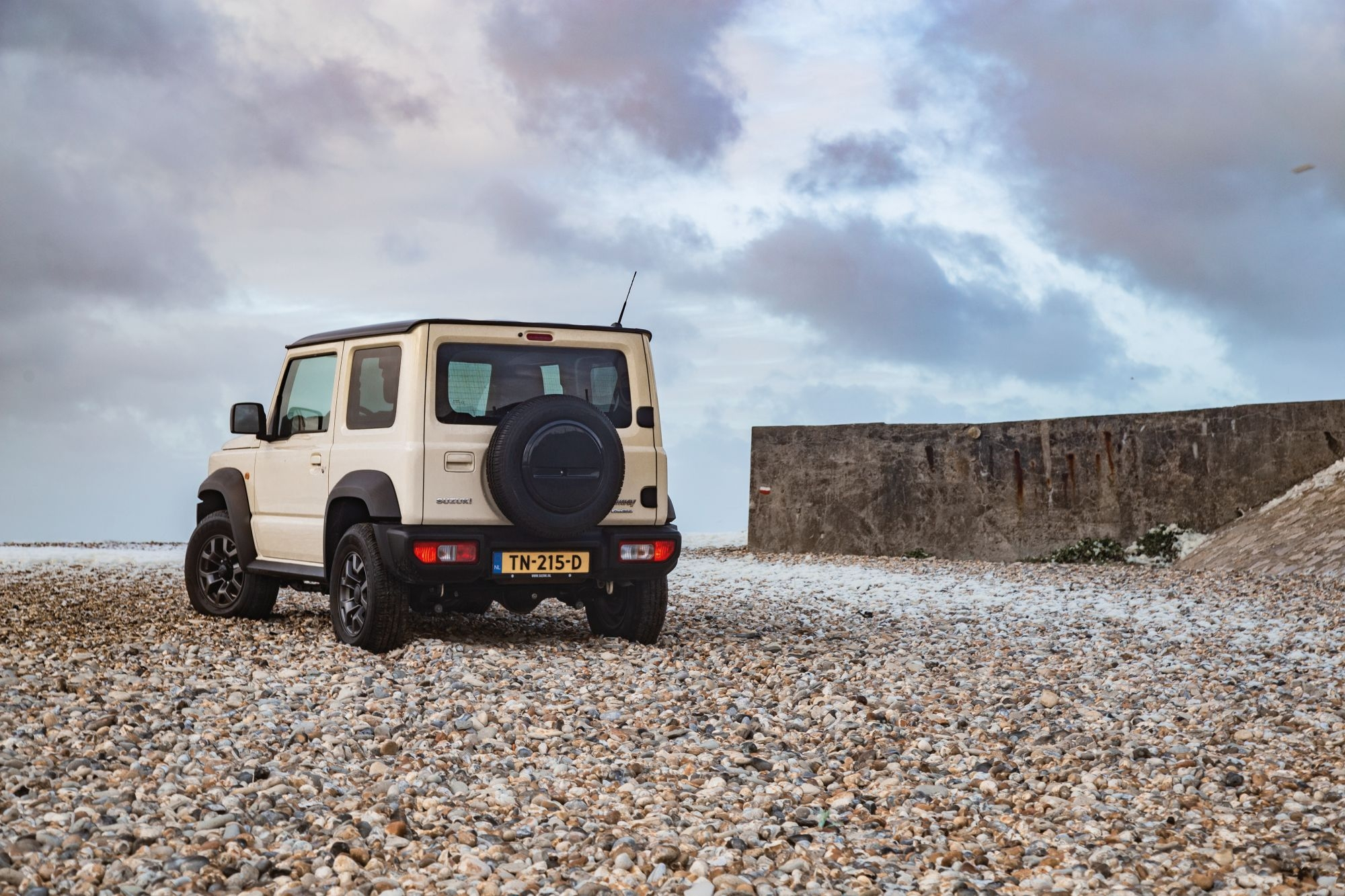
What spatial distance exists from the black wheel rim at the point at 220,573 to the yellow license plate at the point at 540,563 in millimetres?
3292

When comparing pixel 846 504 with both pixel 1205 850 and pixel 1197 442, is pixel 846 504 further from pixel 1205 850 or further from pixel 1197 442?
pixel 1205 850

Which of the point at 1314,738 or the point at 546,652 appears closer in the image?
the point at 1314,738

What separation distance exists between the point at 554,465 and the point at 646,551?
3.09 ft

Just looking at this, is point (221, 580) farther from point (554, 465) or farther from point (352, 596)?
point (554, 465)

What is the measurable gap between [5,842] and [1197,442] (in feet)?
48.4

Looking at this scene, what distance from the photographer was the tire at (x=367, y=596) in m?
7.52

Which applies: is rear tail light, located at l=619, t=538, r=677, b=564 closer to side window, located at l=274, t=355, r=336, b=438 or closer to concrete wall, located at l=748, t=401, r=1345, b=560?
side window, located at l=274, t=355, r=336, b=438

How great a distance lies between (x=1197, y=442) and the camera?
1571 centimetres

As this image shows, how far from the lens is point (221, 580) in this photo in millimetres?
9906

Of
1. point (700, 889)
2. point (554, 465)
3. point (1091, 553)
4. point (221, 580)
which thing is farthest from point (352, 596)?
point (1091, 553)

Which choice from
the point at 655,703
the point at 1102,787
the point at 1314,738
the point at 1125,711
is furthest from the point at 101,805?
the point at 1314,738

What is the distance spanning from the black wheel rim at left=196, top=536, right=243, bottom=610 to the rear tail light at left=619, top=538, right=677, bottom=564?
3.71 meters

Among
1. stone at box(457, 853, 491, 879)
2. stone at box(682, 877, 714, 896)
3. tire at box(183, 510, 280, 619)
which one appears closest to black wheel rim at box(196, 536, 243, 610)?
tire at box(183, 510, 280, 619)

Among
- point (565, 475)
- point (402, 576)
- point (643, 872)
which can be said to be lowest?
point (643, 872)
